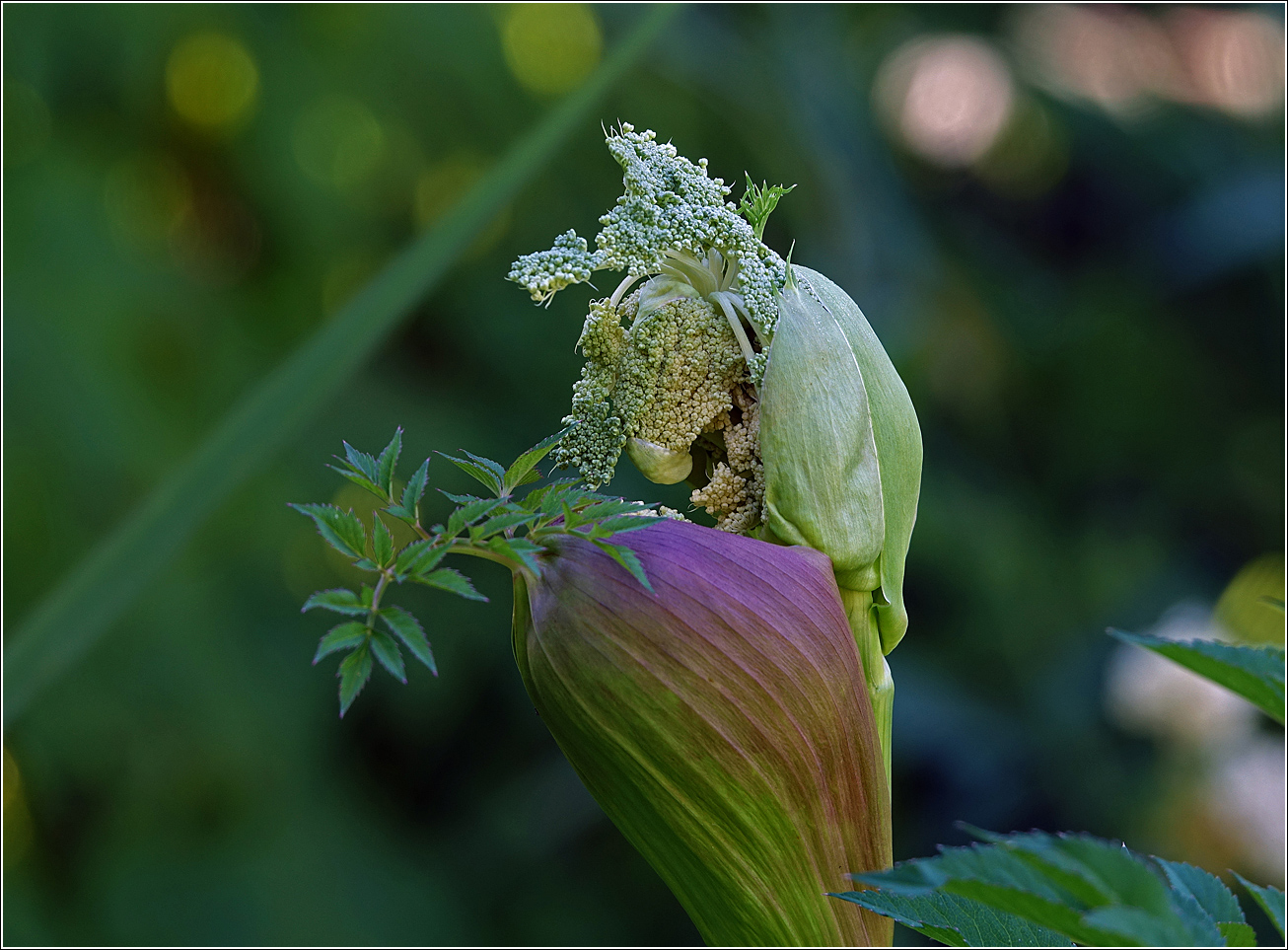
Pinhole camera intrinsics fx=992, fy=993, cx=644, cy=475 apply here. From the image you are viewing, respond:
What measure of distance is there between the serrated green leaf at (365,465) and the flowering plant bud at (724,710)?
0.06 metres

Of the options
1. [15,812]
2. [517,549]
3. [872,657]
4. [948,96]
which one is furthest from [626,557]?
[948,96]

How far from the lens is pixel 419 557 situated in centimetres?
30

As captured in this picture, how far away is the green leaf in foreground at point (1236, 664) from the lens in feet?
A: 0.72

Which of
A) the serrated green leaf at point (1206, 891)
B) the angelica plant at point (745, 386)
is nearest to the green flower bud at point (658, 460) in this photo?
the angelica plant at point (745, 386)

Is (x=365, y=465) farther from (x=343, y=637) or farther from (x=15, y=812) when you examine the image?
(x=15, y=812)

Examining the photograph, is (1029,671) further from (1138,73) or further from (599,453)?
(599,453)

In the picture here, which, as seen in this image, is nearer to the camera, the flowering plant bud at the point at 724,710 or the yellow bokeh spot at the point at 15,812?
the flowering plant bud at the point at 724,710

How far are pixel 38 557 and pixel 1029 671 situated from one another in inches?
51.0

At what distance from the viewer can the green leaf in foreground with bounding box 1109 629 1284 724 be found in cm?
22

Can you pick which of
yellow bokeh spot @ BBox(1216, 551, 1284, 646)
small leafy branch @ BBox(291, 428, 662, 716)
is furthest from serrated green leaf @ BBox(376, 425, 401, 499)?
yellow bokeh spot @ BBox(1216, 551, 1284, 646)

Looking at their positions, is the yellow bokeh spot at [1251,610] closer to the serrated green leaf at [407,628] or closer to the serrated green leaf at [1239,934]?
the serrated green leaf at [1239,934]

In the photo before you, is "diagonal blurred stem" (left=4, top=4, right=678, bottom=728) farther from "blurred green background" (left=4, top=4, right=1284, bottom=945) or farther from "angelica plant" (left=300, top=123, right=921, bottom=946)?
"blurred green background" (left=4, top=4, right=1284, bottom=945)

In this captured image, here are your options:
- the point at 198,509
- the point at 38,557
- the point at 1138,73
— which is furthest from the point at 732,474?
the point at 1138,73

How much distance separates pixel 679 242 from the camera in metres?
0.36
